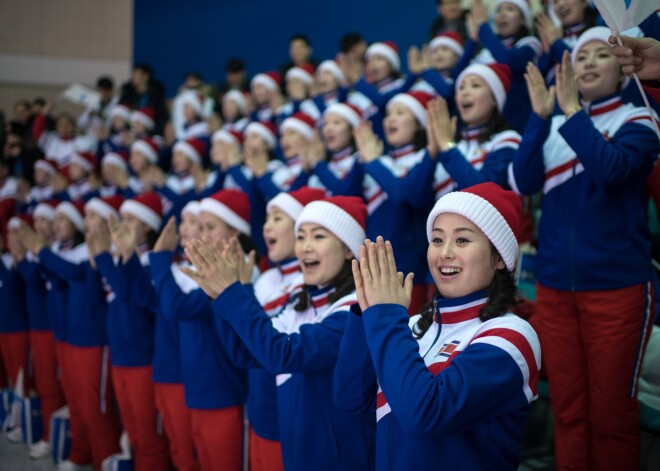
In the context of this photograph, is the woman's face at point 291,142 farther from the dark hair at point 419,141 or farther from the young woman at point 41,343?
the young woman at point 41,343

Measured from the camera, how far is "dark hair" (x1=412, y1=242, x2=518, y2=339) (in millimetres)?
1854

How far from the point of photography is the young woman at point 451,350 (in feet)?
5.40

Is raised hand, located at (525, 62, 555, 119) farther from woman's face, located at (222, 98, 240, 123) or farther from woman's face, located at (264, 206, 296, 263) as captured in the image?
woman's face, located at (222, 98, 240, 123)

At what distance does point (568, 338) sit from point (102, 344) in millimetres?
2767

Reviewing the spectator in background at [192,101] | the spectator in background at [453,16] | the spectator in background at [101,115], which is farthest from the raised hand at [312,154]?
the spectator in background at [101,115]

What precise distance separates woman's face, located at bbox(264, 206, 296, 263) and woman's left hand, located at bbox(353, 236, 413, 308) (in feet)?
4.39

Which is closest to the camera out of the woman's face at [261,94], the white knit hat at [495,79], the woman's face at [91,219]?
the white knit hat at [495,79]

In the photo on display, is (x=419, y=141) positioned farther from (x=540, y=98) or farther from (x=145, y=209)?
(x=145, y=209)

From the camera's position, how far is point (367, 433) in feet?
7.84

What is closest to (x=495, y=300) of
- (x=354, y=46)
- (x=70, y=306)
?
(x=70, y=306)

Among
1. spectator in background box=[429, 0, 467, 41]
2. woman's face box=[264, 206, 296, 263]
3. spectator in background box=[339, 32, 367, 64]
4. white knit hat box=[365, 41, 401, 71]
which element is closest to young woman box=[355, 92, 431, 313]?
woman's face box=[264, 206, 296, 263]

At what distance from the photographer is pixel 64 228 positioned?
201 inches

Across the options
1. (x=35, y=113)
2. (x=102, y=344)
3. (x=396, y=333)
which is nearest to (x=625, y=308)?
(x=396, y=333)

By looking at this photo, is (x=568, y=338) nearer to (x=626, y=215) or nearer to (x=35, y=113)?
(x=626, y=215)
